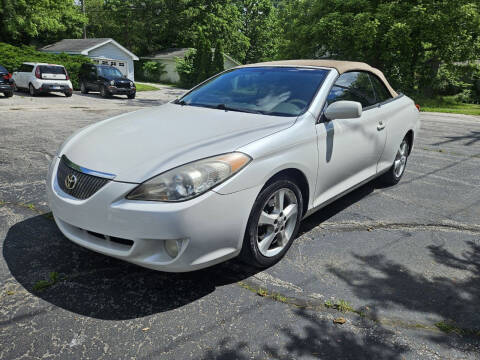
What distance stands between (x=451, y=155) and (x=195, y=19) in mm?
45513

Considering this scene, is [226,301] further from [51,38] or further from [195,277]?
[51,38]

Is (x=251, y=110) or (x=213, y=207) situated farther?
(x=251, y=110)

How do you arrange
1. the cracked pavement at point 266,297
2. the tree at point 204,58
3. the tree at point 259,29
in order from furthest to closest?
the tree at point 259,29 < the tree at point 204,58 < the cracked pavement at point 266,297

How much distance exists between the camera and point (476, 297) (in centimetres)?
294

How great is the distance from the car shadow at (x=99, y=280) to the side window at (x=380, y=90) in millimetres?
2813

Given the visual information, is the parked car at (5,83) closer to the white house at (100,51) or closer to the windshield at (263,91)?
the windshield at (263,91)

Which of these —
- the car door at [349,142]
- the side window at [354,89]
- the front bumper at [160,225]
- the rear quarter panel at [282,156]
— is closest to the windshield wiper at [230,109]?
the rear quarter panel at [282,156]

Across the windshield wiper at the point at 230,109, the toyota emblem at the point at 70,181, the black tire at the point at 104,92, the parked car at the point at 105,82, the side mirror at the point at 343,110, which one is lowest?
the black tire at the point at 104,92

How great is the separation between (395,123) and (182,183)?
3.38 meters

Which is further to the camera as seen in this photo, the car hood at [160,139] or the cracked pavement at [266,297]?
the car hood at [160,139]

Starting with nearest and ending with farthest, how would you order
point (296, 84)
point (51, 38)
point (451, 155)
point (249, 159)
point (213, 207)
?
point (213, 207)
point (249, 159)
point (296, 84)
point (451, 155)
point (51, 38)

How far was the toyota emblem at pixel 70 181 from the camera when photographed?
2752mm

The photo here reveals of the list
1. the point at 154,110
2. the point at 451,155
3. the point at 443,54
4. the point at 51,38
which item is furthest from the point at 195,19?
the point at 154,110

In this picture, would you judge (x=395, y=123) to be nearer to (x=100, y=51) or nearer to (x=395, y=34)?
(x=395, y=34)
